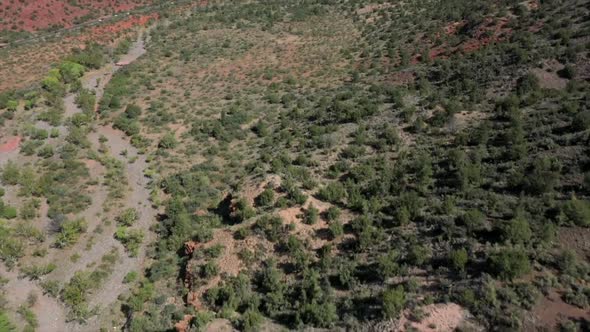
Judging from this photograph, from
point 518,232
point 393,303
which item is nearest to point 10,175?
point 393,303

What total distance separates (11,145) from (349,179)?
102 ft

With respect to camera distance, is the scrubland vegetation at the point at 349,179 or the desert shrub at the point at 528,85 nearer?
the scrubland vegetation at the point at 349,179

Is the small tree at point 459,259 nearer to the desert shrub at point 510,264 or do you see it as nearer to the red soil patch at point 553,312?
the desert shrub at point 510,264

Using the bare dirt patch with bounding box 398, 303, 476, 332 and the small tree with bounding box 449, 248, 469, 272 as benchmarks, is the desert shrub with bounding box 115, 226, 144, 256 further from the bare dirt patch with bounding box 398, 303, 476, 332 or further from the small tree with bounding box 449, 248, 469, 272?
the small tree with bounding box 449, 248, 469, 272

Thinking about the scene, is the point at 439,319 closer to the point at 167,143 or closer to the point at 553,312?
the point at 553,312

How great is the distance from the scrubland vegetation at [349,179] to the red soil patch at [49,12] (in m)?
27.2

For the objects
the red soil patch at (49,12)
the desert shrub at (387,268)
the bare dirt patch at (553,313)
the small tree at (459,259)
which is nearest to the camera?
the bare dirt patch at (553,313)

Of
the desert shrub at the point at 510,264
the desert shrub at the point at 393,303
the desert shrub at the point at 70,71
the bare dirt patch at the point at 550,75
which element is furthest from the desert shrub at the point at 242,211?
the desert shrub at the point at 70,71

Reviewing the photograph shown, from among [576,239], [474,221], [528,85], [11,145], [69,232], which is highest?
[528,85]

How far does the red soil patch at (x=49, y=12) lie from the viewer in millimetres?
71625

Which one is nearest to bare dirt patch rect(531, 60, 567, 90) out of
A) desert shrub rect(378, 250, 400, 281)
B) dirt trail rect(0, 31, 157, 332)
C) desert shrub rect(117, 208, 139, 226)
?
desert shrub rect(378, 250, 400, 281)

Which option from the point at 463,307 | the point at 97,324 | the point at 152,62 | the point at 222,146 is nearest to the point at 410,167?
the point at 463,307

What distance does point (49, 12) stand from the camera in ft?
245

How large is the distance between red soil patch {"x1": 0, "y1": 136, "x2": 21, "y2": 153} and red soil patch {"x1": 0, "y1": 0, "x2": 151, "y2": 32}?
137 feet
